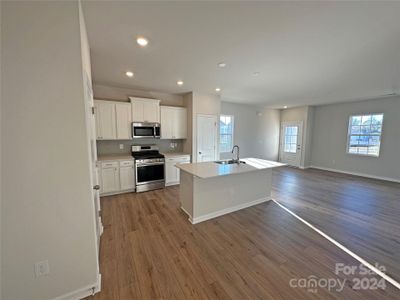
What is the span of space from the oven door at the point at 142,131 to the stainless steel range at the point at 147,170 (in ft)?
1.28

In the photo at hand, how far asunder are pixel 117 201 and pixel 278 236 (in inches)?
129

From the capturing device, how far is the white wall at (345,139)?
211 inches

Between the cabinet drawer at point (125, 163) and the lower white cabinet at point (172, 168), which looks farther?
the lower white cabinet at point (172, 168)

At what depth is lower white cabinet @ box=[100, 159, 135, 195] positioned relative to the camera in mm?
3920

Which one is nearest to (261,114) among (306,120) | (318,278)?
(306,120)

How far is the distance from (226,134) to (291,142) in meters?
3.47

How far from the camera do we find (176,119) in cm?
505

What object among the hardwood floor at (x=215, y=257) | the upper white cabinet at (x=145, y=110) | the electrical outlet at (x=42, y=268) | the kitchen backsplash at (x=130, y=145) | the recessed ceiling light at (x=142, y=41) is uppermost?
the recessed ceiling light at (x=142, y=41)

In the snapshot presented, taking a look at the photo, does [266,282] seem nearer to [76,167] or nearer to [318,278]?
[318,278]

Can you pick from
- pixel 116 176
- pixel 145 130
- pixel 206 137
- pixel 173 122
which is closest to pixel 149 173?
pixel 116 176

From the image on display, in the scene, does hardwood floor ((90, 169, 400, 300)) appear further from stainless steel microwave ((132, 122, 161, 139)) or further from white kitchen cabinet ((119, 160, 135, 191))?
stainless steel microwave ((132, 122, 161, 139))

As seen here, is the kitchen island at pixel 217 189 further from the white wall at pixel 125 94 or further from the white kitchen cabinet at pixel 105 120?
the white wall at pixel 125 94

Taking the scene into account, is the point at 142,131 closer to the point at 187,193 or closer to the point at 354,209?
the point at 187,193

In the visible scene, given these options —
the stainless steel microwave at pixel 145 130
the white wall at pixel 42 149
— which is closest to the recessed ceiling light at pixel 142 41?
the white wall at pixel 42 149
